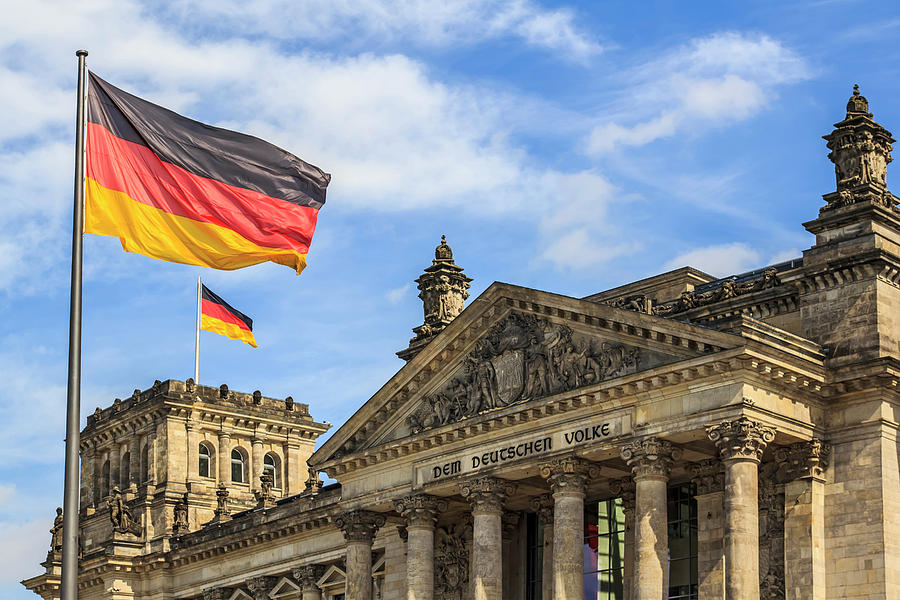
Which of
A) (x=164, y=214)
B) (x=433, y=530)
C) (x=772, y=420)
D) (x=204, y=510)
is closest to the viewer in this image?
(x=164, y=214)

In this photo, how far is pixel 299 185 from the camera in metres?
30.8

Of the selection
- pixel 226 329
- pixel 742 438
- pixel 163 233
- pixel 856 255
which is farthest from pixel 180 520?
pixel 163 233

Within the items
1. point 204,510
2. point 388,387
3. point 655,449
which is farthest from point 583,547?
point 204,510

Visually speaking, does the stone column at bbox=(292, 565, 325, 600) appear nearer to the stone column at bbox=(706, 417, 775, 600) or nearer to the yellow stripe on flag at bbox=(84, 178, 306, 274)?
the stone column at bbox=(706, 417, 775, 600)

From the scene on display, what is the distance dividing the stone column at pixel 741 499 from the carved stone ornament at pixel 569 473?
200 inches

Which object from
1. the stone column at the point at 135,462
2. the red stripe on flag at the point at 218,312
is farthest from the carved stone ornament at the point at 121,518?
the red stripe on flag at the point at 218,312

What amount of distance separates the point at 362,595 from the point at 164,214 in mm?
27053

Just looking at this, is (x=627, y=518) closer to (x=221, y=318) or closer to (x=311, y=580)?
(x=311, y=580)

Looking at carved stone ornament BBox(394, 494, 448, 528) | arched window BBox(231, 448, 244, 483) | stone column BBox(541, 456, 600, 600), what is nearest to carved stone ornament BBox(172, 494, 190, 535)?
arched window BBox(231, 448, 244, 483)

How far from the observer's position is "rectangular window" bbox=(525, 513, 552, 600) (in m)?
51.9

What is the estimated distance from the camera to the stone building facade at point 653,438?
4241 cm

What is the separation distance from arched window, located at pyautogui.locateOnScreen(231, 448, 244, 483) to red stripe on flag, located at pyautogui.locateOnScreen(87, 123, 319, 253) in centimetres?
5088

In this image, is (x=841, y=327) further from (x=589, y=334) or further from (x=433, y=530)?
(x=433, y=530)

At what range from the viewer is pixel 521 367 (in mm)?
47938
